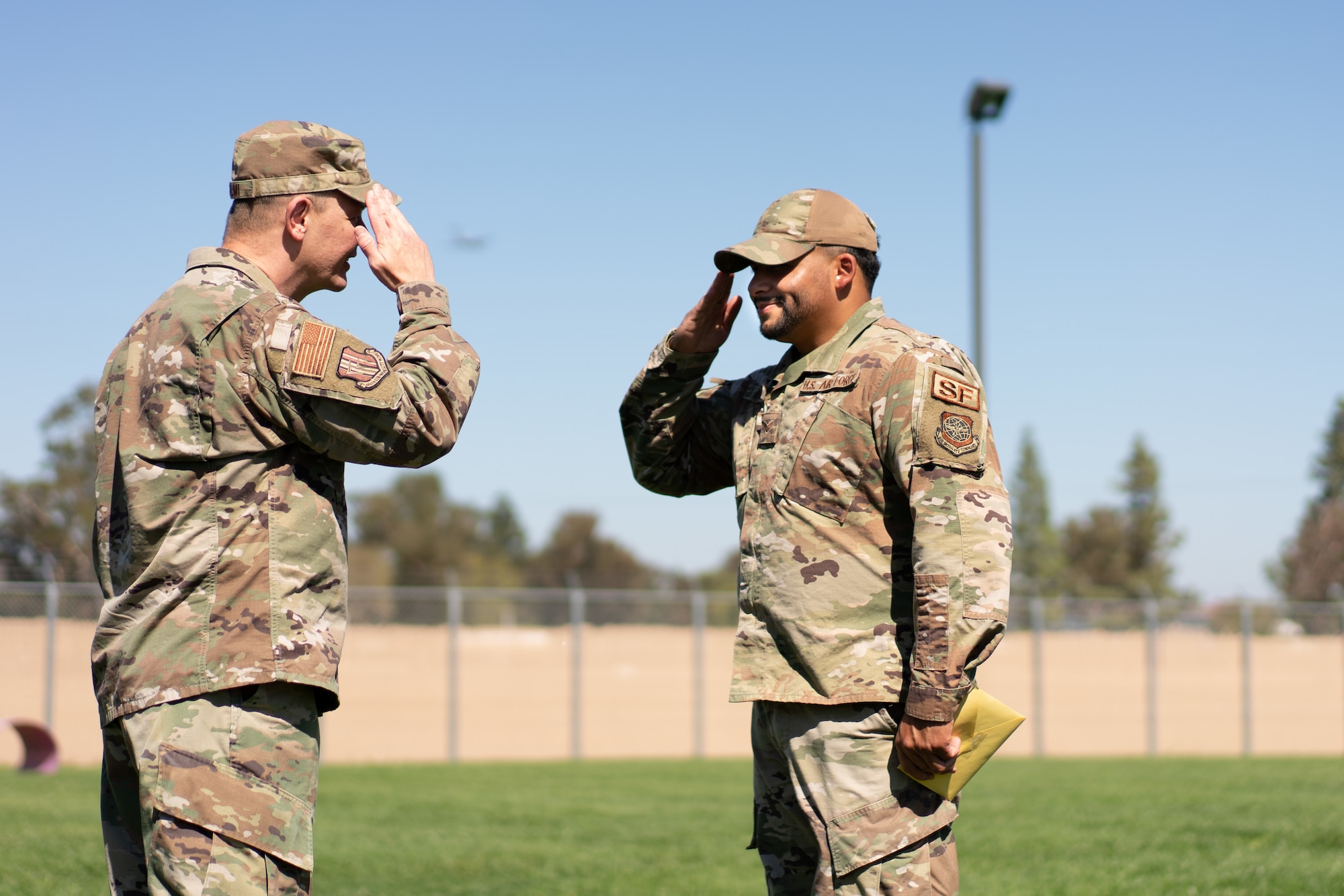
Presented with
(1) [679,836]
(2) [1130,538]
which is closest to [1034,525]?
(2) [1130,538]

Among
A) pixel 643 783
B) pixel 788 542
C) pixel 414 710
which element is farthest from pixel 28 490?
pixel 788 542

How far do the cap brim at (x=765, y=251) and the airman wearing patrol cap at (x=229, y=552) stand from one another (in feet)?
3.31

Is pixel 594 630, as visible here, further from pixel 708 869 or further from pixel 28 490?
pixel 28 490

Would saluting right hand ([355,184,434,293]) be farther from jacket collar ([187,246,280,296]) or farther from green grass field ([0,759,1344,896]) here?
green grass field ([0,759,1344,896])

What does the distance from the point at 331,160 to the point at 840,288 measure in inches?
60.9

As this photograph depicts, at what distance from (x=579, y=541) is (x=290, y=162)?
261ft

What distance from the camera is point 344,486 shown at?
10.7 feet

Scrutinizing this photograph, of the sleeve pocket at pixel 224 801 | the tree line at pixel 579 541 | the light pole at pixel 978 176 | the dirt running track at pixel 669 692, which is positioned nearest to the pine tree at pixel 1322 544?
the tree line at pixel 579 541

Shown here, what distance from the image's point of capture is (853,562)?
3.57 m

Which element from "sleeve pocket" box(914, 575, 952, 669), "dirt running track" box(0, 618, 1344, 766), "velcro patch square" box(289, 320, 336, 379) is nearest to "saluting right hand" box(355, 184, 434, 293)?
"velcro patch square" box(289, 320, 336, 379)

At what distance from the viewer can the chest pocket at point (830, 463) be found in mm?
3609

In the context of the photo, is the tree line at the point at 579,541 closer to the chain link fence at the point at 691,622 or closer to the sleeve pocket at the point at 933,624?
the chain link fence at the point at 691,622

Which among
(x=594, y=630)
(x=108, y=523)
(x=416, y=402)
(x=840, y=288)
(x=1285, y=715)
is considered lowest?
(x=1285, y=715)

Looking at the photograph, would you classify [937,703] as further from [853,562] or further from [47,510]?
[47,510]
